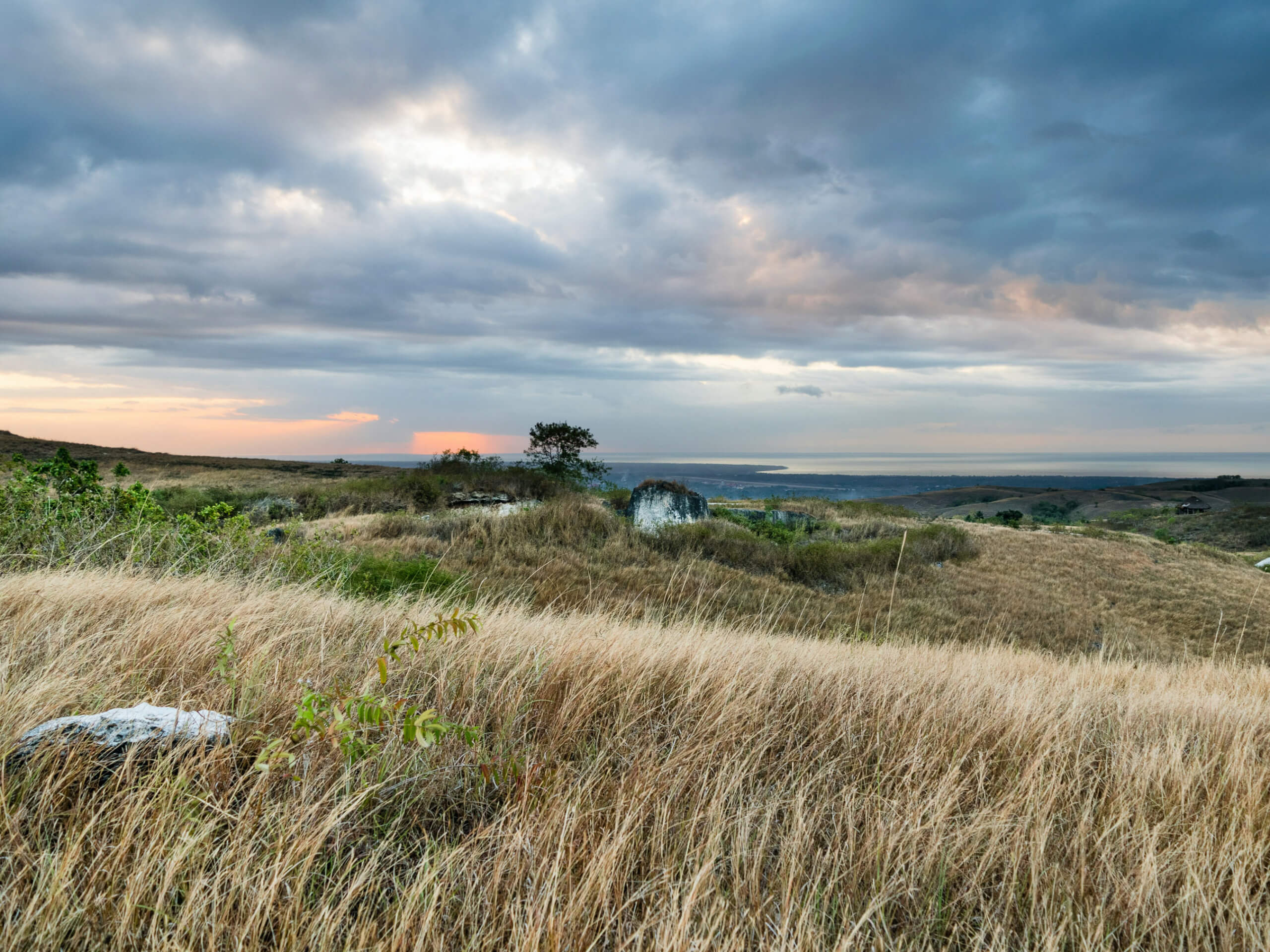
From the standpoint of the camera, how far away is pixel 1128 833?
7.66 ft

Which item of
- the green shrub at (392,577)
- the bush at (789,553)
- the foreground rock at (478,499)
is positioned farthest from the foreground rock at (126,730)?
the foreground rock at (478,499)

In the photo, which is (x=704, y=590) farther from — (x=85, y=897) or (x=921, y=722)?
(x=85, y=897)

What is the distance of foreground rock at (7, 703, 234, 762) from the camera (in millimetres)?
2098

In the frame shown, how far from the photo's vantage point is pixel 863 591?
16.0m

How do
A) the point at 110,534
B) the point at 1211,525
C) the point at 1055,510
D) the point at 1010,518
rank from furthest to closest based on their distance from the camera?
the point at 1055,510, the point at 1211,525, the point at 1010,518, the point at 110,534

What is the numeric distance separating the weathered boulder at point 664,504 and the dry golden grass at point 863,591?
174 centimetres

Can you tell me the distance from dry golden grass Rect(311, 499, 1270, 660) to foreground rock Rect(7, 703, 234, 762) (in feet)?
25.9

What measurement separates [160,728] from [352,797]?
2.56 feet

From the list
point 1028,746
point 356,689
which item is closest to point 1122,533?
point 1028,746

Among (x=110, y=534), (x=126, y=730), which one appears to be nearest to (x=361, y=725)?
(x=126, y=730)

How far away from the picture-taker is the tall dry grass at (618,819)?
5.44 feet

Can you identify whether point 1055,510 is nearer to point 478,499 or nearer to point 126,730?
point 478,499

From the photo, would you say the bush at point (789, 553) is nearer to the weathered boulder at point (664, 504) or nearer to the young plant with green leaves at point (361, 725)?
the weathered boulder at point (664, 504)

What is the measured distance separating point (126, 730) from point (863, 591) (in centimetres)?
1590
